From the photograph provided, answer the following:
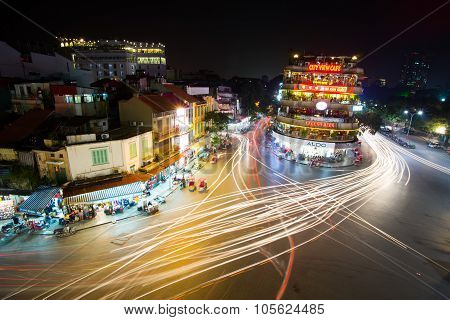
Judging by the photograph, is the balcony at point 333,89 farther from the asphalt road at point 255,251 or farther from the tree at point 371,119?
the tree at point 371,119

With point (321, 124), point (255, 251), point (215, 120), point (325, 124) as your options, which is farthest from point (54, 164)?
point (325, 124)

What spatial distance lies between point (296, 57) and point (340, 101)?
1418cm

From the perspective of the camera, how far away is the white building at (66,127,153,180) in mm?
22422

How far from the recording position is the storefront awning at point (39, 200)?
20438 millimetres

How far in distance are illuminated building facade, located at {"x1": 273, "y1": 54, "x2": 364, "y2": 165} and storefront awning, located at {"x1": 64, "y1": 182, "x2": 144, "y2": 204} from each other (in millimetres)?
29760

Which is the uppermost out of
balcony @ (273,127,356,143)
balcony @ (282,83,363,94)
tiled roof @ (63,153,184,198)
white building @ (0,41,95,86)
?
white building @ (0,41,95,86)

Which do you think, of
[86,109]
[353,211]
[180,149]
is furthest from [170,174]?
[353,211]

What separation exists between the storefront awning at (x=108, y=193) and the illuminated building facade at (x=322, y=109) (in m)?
29.8

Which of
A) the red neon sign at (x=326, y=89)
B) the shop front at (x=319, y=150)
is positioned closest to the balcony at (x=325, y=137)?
the shop front at (x=319, y=150)

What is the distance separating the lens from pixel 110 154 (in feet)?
79.7

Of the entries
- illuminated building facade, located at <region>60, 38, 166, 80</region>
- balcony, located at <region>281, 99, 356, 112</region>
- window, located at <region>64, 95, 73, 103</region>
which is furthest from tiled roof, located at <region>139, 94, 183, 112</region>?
illuminated building facade, located at <region>60, 38, 166, 80</region>

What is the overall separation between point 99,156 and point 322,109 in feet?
129

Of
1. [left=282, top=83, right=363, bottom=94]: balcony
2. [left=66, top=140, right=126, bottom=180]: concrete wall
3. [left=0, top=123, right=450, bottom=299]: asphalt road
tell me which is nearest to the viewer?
[left=0, top=123, right=450, bottom=299]: asphalt road

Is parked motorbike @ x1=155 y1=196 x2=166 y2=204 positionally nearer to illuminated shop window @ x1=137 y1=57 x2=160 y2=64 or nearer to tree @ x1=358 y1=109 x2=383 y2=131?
tree @ x1=358 y1=109 x2=383 y2=131
